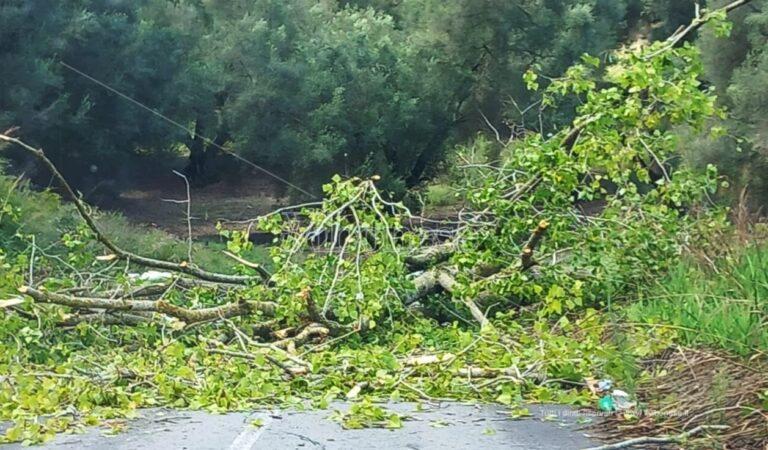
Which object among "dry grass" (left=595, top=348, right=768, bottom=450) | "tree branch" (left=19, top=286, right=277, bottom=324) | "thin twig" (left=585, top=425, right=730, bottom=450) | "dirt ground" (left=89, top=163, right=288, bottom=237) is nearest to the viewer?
"thin twig" (left=585, top=425, right=730, bottom=450)

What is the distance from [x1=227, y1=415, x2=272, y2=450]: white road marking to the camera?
5.24 m

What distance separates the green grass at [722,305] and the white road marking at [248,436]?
2.52 metres

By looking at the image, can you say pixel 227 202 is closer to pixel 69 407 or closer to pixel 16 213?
pixel 16 213

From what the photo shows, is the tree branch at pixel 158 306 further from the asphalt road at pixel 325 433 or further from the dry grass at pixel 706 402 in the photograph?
the dry grass at pixel 706 402

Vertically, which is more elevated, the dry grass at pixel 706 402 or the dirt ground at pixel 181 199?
the dry grass at pixel 706 402

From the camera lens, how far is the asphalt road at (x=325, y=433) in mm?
5242

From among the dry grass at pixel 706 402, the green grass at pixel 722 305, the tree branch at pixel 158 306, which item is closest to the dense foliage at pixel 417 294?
the tree branch at pixel 158 306

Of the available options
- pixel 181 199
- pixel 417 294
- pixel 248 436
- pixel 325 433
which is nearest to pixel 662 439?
pixel 325 433

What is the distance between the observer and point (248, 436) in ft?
17.9

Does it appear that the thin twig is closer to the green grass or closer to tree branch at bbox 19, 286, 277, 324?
the green grass

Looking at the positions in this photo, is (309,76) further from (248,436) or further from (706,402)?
(706,402)

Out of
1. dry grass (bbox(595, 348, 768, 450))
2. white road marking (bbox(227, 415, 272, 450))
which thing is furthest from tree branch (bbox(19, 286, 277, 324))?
dry grass (bbox(595, 348, 768, 450))

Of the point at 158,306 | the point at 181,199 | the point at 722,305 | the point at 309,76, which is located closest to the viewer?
the point at 722,305

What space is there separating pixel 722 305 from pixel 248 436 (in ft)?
9.37
